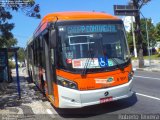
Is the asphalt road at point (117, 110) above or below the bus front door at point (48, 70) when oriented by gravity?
below

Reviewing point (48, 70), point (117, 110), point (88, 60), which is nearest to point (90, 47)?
point (88, 60)

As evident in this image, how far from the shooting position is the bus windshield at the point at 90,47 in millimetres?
10508

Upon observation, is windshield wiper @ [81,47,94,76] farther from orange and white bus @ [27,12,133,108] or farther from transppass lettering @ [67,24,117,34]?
transppass lettering @ [67,24,117,34]

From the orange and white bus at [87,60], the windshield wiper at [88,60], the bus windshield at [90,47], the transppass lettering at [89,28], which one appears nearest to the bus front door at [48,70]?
the orange and white bus at [87,60]

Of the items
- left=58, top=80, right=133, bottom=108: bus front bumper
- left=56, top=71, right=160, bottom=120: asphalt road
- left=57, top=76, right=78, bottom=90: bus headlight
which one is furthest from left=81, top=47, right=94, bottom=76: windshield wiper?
left=56, top=71, right=160, bottom=120: asphalt road

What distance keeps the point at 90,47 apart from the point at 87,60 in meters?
0.43

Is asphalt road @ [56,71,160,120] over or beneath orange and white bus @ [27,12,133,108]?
beneath

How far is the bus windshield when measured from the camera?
10508mm

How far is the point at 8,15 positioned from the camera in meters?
17.2

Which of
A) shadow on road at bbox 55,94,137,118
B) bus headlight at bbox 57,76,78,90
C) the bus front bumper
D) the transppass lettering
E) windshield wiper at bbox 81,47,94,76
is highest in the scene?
the transppass lettering

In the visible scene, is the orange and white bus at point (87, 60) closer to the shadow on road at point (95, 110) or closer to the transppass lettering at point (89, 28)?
the transppass lettering at point (89, 28)

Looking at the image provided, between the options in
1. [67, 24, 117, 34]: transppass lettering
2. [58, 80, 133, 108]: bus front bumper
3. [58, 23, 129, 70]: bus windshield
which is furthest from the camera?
[67, 24, 117, 34]: transppass lettering

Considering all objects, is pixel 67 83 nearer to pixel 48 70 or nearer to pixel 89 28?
pixel 89 28

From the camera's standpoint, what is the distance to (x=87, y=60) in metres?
10.5
